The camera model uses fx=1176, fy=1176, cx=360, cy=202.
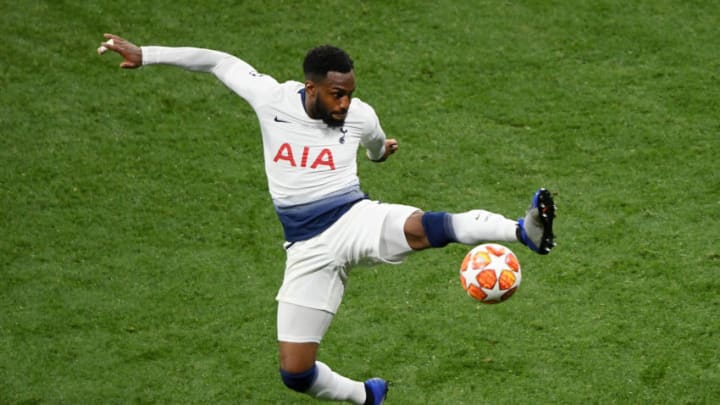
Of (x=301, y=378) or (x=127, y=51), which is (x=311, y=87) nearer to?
(x=127, y=51)

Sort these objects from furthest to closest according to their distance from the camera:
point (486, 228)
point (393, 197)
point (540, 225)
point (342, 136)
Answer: point (393, 197), point (342, 136), point (486, 228), point (540, 225)

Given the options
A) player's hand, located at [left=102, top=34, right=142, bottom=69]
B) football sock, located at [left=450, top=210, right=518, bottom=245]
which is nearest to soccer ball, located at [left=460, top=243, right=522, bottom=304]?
football sock, located at [left=450, top=210, right=518, bottom=245]

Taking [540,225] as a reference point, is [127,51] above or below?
above

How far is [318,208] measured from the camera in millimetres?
7141

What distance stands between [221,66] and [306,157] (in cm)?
96

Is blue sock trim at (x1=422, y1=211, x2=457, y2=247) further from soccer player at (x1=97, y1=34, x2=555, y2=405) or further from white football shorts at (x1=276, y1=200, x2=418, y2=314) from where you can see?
white football shorts at (x1=276, y1=200, x2=418, y2=314)

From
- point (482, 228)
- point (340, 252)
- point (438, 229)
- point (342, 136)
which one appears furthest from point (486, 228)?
point (342, 136)

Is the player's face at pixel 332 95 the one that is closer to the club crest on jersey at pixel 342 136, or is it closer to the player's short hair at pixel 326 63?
the player's short hair at pixel 326 63

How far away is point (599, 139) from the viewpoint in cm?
1053

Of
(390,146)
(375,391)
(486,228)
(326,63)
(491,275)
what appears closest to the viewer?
(486,228)

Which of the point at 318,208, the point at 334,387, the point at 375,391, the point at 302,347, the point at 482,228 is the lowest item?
the point at 375,391

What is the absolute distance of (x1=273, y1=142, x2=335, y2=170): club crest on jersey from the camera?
7.19 metres

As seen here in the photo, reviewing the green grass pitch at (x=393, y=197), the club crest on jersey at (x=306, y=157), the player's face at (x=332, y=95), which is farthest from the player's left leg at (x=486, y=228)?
the green grass pitch at (x=393, y=197)

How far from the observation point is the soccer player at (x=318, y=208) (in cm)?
700
